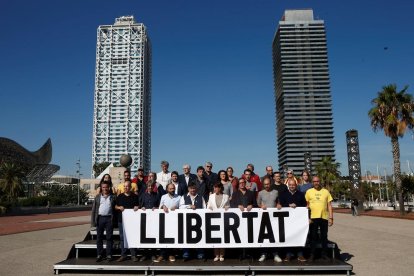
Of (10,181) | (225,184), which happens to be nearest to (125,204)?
(225,184)

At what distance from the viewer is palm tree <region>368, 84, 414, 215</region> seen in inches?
1152

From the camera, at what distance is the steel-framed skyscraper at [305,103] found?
598 feet

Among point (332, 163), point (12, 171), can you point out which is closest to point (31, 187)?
point (12, 171)

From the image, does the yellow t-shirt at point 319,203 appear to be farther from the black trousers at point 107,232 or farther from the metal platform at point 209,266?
the black trousers at point 107,232

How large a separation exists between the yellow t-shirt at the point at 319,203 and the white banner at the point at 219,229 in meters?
0.23

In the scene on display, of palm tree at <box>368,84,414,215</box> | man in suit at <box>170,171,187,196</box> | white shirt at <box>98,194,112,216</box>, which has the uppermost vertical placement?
palm tree at <box>368,84,414,215</box>

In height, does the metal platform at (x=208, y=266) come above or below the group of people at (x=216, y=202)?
below

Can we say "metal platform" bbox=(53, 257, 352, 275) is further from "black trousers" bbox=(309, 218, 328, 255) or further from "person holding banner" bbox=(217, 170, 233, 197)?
"person holding banner" bbox=(217, 170, 233, 197)

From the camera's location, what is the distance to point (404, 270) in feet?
25.4

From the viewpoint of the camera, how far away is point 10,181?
166ft

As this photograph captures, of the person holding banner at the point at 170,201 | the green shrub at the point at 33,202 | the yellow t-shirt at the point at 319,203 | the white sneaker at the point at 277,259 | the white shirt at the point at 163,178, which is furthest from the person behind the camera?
the green shrub at the point at 33,202

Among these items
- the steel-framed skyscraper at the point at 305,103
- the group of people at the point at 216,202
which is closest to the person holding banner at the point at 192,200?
the group of people at the point at 216,202

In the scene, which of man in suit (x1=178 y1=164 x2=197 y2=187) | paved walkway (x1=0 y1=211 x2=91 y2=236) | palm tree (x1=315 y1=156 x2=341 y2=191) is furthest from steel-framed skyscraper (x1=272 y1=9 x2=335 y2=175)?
man in suit (x1=178 y1=164 x2=197 y2=187)

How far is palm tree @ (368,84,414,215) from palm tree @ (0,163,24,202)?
46644 millimetres
